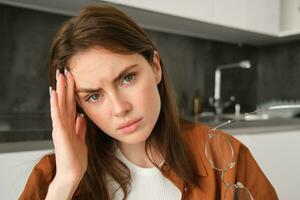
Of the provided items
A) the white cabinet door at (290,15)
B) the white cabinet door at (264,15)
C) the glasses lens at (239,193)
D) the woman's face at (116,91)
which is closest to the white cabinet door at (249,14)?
the white cabinet door at (264,15)

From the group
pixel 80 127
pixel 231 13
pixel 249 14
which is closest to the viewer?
pixel 80 127

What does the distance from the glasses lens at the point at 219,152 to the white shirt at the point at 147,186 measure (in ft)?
0.49

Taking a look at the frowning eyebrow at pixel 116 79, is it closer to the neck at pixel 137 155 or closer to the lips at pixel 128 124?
the lips at pixel 128 124

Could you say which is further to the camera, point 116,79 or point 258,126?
point 258,126

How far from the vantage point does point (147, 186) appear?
31.9 inches

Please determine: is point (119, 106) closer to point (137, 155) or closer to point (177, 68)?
point (137, 155)

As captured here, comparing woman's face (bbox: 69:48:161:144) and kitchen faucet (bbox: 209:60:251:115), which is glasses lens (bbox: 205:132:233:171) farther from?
kitchen faucet (bbox: 209:60:251:115)

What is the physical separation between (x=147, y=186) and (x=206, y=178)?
0.49 feet

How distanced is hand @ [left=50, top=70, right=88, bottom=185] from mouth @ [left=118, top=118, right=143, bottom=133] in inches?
4.5

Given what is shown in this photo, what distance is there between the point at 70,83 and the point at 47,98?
3.52 feet

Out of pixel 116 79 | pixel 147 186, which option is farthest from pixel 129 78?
pixel 147 186

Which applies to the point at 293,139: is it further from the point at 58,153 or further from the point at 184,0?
the point at 58,153

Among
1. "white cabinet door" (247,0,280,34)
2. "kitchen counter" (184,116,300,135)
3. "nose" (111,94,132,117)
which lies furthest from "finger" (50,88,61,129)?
"white cabinet door" (247,0,280,34)

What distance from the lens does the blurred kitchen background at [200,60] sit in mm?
1517
